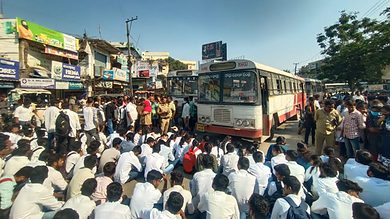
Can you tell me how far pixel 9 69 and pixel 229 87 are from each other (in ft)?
50.4

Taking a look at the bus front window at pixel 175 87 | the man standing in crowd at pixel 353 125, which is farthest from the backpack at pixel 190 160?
the bus front window at pixel 175 87

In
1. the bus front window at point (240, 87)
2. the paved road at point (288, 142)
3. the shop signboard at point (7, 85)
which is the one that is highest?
the shop signboard at point (7, 85)

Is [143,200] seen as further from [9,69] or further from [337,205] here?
[9,69]

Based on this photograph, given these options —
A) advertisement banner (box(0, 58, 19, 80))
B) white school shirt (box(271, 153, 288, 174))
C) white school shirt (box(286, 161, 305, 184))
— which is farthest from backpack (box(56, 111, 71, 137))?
advertisement banner (box(0, 58, 19, 80))

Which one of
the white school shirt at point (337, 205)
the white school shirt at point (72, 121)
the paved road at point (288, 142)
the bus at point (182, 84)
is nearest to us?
the white school shirt at point (337, 205)

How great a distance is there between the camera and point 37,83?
17953mm

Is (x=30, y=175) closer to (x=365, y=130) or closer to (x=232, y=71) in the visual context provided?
(x=232, y=71)

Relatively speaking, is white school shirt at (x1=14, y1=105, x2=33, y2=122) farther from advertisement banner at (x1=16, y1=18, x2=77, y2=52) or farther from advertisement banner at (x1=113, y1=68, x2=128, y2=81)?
advertisement banner at (x1=113, y1=68, x2=128, y2=81)

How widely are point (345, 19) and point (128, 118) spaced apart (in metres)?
29.1

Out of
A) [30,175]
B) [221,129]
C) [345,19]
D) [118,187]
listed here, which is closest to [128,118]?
[221,129]

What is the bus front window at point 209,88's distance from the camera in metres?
8.36

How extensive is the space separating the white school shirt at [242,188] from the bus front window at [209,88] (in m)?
4.76

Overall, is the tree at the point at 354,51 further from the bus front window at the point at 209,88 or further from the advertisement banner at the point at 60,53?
the advertisement banner at the point at 60,53

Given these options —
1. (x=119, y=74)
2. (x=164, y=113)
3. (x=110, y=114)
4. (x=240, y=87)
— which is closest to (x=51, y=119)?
(x=110, y=114)
